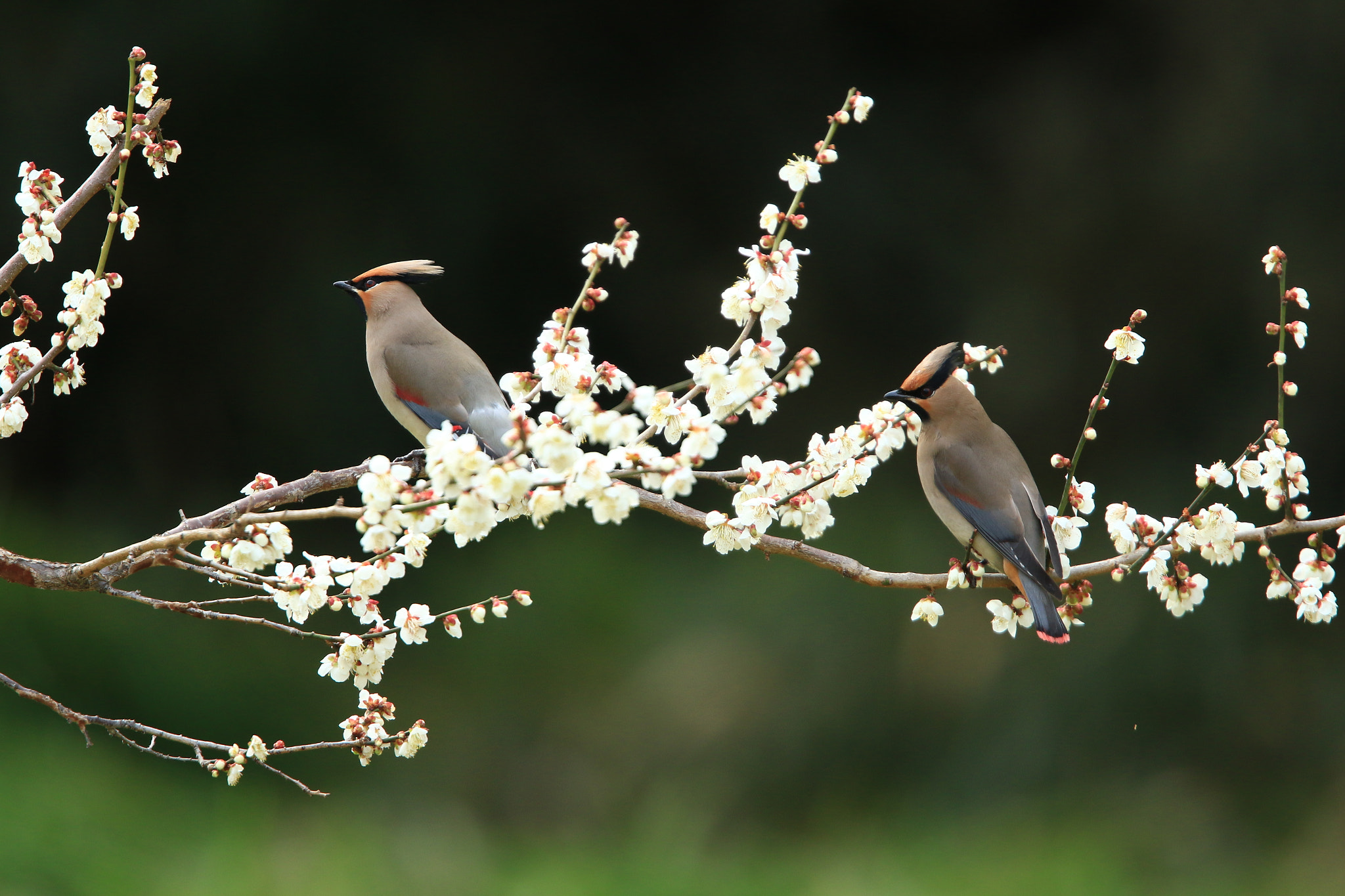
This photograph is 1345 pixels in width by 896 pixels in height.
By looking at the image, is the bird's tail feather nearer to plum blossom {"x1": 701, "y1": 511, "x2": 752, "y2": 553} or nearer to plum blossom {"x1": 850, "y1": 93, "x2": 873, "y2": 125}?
plum blossom {"x1": 701, "y1": 511, "x2": 752, "y2": 553}

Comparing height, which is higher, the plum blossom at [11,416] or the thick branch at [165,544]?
the plum blossom at [11,416]

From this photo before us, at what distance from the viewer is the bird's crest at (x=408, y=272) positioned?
2.77 metres

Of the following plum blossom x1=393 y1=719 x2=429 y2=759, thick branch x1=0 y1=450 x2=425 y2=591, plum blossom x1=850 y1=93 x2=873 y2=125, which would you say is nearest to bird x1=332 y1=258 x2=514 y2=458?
thick branch x1=0 y1=450 x2=425 y2=591

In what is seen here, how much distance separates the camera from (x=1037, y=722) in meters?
4.81

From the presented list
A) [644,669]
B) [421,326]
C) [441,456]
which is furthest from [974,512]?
[644,669]

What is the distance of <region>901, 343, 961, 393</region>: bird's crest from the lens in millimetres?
2359

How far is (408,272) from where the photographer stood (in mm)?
2816

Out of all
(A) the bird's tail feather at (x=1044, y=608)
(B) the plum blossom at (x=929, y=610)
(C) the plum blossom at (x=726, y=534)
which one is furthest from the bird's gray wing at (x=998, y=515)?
(C) the plum blossom at (x=726, y=534)

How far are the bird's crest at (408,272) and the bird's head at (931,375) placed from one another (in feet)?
3.11

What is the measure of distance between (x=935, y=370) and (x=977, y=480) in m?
0.27

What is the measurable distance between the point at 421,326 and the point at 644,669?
2767mm

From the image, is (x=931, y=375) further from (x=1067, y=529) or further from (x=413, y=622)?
(x=413, y=622)

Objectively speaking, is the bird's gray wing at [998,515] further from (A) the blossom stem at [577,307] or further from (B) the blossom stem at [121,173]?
(B) the blossom stem at [121,173]

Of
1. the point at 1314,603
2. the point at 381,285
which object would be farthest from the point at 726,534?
the point at 381,285
